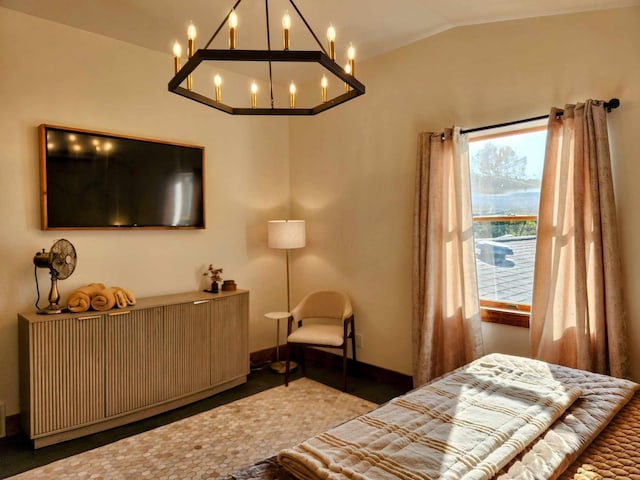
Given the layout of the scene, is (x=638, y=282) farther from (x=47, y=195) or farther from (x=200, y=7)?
(x=47, y=195)

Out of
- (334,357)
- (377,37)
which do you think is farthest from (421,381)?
(377,37)

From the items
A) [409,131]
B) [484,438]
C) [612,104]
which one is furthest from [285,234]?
[484,438]

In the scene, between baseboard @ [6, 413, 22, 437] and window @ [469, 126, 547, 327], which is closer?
baseboard @ [6, 413, 22, 437]

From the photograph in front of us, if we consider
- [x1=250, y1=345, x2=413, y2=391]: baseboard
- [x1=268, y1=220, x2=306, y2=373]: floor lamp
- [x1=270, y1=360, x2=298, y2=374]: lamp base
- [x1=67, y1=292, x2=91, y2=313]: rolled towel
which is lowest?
[x1=270, y1=360, x2=298, y2=374]: lamp base

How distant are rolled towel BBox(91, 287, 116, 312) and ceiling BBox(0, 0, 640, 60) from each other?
2.03 m

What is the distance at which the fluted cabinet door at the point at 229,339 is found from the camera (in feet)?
11.4

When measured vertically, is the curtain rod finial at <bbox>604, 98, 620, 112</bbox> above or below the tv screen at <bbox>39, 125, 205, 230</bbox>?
above

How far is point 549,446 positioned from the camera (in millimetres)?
1308

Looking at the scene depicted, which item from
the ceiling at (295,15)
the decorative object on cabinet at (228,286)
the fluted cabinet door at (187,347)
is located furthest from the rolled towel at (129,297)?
the ceiling at (295,15)

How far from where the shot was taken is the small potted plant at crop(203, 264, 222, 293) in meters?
3.71

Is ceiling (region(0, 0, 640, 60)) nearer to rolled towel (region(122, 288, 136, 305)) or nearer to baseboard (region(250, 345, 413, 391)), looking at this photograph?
rolled towel (region(122, 288, 136, 305))

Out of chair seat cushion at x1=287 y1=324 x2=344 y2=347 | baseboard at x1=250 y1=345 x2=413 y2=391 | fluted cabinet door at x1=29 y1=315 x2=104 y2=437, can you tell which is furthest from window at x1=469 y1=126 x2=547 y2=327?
fluted cabinet door at x1=29 y1=315 x2=104 y2=437

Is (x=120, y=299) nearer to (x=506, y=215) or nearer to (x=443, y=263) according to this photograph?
(x=443, y=263)

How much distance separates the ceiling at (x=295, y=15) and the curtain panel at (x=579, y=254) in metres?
0.80
